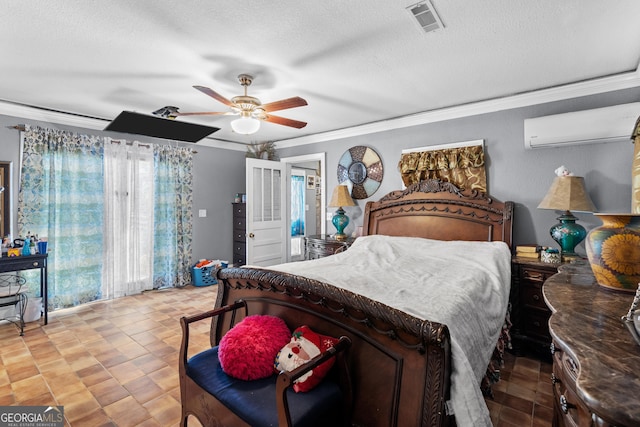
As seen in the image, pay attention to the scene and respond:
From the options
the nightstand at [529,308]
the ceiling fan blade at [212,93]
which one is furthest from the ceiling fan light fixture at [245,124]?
the nightstand at [529,308]

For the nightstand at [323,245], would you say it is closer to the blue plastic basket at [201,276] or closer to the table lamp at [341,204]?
the table lamp at [341,204]

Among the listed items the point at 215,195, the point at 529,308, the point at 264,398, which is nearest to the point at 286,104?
the point at 264,398

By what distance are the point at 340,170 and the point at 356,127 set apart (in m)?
0.67

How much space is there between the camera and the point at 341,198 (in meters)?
4.40

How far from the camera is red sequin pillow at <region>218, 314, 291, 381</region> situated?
151cm

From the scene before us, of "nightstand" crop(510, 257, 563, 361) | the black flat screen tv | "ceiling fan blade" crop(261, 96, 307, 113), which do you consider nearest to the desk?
the black flat screen tv

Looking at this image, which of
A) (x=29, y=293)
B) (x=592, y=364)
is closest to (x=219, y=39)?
(x=592, y=364)

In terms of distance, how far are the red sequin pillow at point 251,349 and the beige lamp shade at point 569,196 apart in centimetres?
254

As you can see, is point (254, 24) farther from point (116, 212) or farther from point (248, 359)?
point (116, 212)

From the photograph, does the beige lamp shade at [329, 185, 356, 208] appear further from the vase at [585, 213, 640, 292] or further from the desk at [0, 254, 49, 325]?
the desk at [0, 254, 49, 325]

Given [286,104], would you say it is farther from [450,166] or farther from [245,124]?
[450,166]

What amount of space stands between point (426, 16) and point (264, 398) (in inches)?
88.8

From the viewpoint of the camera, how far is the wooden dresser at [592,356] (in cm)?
65

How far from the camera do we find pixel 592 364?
78cm
